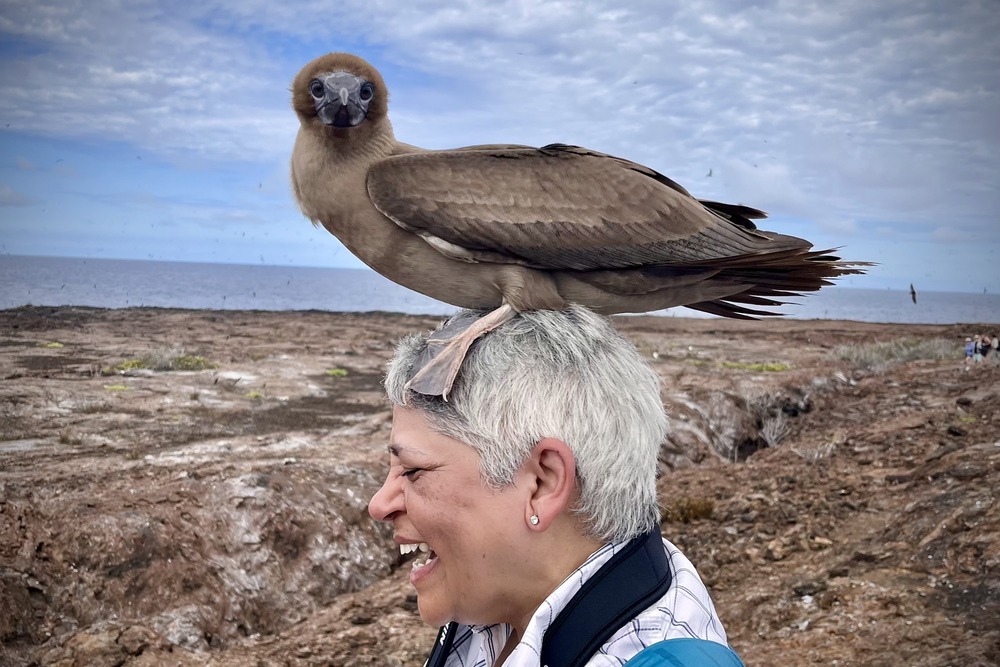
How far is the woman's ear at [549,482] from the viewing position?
224 cm

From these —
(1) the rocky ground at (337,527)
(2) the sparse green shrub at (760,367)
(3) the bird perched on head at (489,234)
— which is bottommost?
(1) the rocky ground at (337,527)

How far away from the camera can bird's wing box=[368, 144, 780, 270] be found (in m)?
2.92

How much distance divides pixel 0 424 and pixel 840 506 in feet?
34.3

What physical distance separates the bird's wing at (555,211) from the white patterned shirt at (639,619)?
3.60ft

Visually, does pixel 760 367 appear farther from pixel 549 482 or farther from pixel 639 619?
pixel 639 619

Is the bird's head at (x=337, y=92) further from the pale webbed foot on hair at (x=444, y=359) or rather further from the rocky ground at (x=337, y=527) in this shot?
the rocky ground at (x=337, y=527)

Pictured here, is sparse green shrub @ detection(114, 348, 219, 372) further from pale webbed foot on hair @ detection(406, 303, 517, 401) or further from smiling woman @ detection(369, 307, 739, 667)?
Answer: smiling woman @ detection(369, 307, 739, 667)

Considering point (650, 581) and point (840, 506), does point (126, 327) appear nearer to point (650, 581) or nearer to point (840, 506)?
point (840, 506)

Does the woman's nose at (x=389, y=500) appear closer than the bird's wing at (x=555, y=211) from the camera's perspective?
Yes

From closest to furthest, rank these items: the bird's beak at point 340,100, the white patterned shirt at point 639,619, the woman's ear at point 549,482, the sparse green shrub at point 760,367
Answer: the white patterned shirt at point 639,619 < the woman's ear at point 549,482 < the bird's beak at point 340,100 < the sparse green shrub at point 760,367

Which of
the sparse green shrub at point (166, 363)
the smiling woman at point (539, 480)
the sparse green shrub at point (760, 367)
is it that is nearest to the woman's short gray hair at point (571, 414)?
the smiling woman at point (539, 480)

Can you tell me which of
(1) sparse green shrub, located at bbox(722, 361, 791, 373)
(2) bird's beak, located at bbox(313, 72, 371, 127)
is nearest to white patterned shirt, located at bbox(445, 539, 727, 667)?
(2) bird's beak, located at bbox(313, 72, 371, 127)

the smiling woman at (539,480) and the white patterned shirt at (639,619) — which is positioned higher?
the smiling woman at (539,480)

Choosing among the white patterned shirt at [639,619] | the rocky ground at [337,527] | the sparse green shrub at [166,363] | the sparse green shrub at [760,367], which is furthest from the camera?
the sparse green shrub at [760,367]
